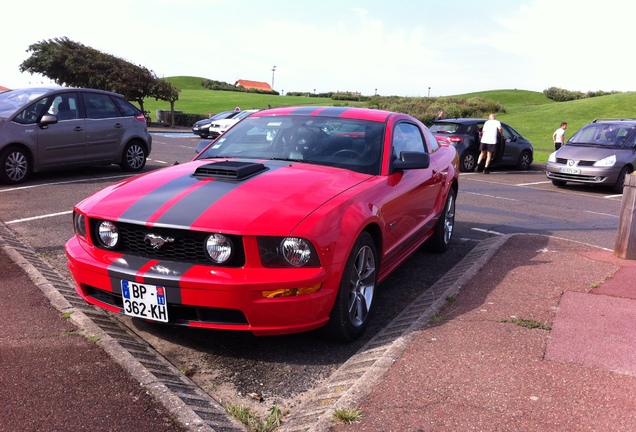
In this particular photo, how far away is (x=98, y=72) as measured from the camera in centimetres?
4203

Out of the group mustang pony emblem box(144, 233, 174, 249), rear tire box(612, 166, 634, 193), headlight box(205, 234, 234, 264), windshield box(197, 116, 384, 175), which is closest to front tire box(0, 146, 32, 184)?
windshield box(197, 116, 384, 175)

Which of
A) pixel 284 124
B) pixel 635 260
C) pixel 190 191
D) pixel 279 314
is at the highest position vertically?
pixel 284 124

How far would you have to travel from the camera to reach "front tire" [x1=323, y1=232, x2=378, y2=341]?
3.97 metres

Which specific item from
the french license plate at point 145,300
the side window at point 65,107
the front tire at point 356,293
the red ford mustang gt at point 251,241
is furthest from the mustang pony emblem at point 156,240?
the side window at point 65,107

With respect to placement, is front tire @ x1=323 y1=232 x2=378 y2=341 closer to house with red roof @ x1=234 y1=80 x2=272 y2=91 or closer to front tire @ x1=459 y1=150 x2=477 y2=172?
front tire @ x1=459 y1=150 x2=477 y2=172

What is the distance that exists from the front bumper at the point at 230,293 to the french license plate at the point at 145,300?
Answer: 0.12 feet

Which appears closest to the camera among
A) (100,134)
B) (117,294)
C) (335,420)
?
(335,420)

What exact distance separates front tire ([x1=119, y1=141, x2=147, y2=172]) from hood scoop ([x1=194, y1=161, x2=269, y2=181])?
8.32 m

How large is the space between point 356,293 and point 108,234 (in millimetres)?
1718

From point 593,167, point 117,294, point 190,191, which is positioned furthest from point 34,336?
point 593,167

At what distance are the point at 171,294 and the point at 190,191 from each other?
805mm

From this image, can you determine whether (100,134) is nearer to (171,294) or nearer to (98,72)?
(171,294)

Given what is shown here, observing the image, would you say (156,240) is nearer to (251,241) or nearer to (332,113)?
(251,241)

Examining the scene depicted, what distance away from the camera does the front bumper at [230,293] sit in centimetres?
357
